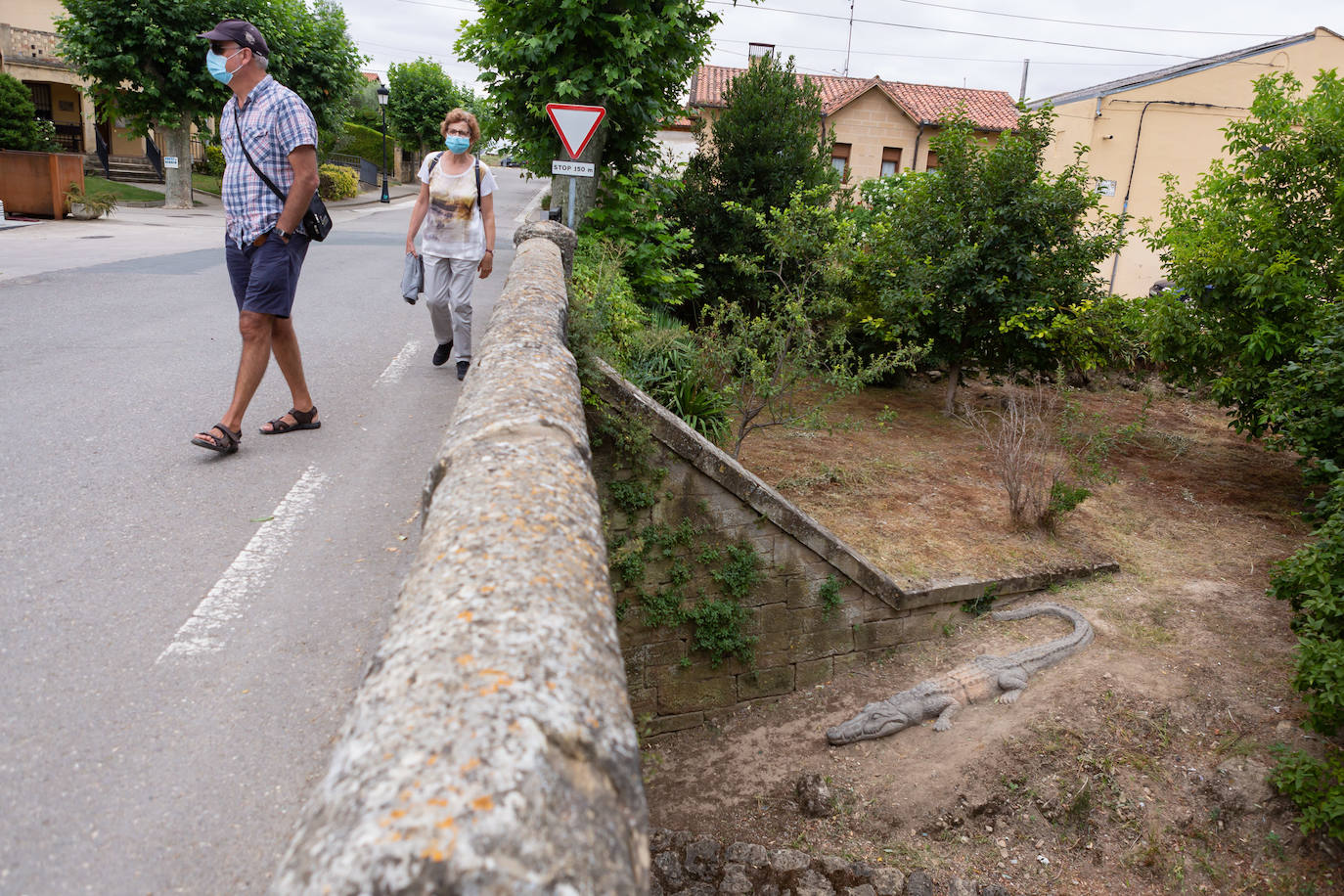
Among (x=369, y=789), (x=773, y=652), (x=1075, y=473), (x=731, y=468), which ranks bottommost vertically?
(x=773, y=652)

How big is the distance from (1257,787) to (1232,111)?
2365cm

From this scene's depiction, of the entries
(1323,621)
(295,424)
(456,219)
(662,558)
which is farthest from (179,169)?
(1323,621)

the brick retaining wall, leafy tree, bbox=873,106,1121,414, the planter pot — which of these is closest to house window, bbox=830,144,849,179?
leafy tree, bbox=873,106,1121,414

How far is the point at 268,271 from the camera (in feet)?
15.5

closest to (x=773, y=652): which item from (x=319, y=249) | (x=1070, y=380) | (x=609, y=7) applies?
(x=609, y=7)

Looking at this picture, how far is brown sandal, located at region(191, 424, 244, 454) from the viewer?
187 inches

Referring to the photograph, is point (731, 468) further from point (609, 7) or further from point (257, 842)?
point (609, 7)

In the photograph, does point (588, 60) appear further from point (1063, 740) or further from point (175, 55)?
point (175, 55)

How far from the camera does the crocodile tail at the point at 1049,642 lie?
6.91 meters

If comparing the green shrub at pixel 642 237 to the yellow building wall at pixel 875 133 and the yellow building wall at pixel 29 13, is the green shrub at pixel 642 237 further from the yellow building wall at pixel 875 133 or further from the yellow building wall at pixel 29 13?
the yellow building wall at pixel 29 13

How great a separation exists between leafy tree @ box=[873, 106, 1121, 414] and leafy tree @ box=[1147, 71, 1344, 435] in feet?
4.04

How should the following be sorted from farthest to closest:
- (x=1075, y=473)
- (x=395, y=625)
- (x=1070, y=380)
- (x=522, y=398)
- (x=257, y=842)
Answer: (x=1070, y=380), (x=1075, y=473), (x=522, y=398), (x=257, y=842), (x=395, y=625)

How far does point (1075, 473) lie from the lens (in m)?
10.4

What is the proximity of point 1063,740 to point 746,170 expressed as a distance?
11.3m
